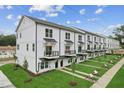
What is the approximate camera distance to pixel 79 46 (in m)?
21.6

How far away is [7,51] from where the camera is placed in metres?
28.6

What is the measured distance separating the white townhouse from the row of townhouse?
8.60m

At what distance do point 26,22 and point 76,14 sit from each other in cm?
532

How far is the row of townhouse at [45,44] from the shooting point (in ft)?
48.8

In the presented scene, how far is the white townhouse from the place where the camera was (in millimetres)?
27325

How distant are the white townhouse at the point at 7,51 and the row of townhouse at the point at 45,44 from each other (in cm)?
860

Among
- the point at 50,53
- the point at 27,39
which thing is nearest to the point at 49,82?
the point at 50,53

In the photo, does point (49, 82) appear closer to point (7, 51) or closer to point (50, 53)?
point (50, 53)

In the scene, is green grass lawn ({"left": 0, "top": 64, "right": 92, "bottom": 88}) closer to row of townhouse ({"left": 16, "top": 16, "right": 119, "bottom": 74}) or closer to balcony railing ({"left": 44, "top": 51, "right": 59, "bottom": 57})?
row of townhouse ({"left": 16, "top": 16, "right": 119, "bottom": 74})

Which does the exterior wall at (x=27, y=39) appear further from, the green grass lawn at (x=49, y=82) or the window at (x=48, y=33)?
the green grass lawn at (x=49, y=82)

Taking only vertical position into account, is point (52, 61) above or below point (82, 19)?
below

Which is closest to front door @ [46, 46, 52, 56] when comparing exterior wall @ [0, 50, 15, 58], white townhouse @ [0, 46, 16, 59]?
white townhouse @ [0, 46, 16, 59]
